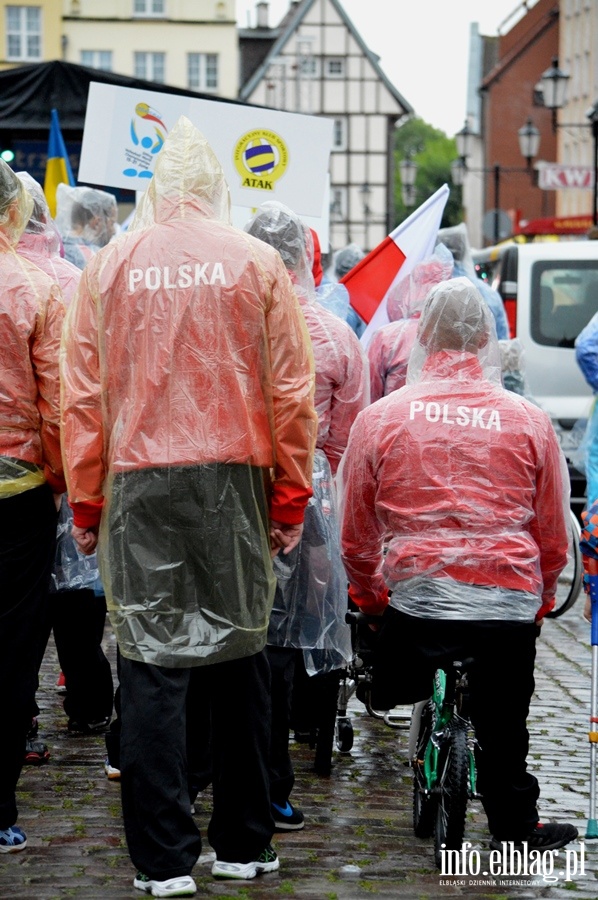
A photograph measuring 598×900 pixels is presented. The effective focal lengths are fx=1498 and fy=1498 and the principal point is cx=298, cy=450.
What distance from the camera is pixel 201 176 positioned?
4.21m

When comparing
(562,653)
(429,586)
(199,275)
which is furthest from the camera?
(562,653)

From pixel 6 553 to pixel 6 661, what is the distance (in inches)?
13.2

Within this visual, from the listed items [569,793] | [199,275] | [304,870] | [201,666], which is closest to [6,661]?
[201,666]

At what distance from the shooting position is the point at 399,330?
6977 mm

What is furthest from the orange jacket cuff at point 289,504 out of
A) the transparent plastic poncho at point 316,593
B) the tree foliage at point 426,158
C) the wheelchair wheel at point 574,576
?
the tree foliage at point 426,158

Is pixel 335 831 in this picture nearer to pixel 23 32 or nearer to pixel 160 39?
pixel 23 32

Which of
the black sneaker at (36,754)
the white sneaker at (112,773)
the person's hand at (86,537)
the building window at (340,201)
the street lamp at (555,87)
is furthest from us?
the building window at (340,201)

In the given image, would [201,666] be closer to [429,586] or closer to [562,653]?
[429,586]

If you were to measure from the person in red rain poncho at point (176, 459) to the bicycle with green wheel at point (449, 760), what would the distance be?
1.93ft

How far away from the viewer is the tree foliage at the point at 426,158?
9079 cm

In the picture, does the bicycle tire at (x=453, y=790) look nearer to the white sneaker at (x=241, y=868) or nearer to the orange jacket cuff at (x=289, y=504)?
the white sneaker at (x=241, y=868)

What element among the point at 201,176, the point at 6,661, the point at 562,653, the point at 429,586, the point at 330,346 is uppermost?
the point at 201,176

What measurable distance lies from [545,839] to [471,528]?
39.6 inches

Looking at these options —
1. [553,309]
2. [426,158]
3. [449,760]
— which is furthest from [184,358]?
[426,158]
